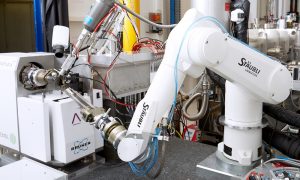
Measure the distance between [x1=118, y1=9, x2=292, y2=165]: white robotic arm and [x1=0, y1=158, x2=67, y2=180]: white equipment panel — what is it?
292mm

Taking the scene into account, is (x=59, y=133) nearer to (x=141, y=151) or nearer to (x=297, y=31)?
(x=141, y=151)

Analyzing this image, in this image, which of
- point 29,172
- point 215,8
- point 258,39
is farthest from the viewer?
point 258,39

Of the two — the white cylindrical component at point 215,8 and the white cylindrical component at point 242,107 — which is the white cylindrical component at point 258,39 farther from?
the white cylindrical component at point 242,107

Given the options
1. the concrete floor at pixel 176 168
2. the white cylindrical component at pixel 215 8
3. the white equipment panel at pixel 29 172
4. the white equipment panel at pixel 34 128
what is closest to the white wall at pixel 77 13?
the white cylindrical component at pixel 215 8

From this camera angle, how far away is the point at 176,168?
1315 mm

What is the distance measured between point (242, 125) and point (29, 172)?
729mm

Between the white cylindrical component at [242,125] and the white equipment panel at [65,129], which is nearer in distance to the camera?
the white cylindrical component at [242,125]

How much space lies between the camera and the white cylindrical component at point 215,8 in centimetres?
181

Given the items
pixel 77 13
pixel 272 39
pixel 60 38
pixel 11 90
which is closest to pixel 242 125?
pixel 60 38

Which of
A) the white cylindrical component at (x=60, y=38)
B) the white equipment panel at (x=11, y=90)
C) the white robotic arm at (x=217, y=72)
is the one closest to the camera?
the white robotic arm at (x=217, y=72)

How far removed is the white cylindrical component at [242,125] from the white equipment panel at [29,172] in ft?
1.90

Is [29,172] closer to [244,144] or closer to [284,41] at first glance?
[244,144]

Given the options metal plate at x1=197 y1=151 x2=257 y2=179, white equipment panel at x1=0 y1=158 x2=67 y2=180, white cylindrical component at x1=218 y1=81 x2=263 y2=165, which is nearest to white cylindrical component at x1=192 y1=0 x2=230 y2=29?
white cylindrical component at x1=218 y1=81 x2=263 y2=165

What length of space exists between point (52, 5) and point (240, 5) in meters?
1.15
